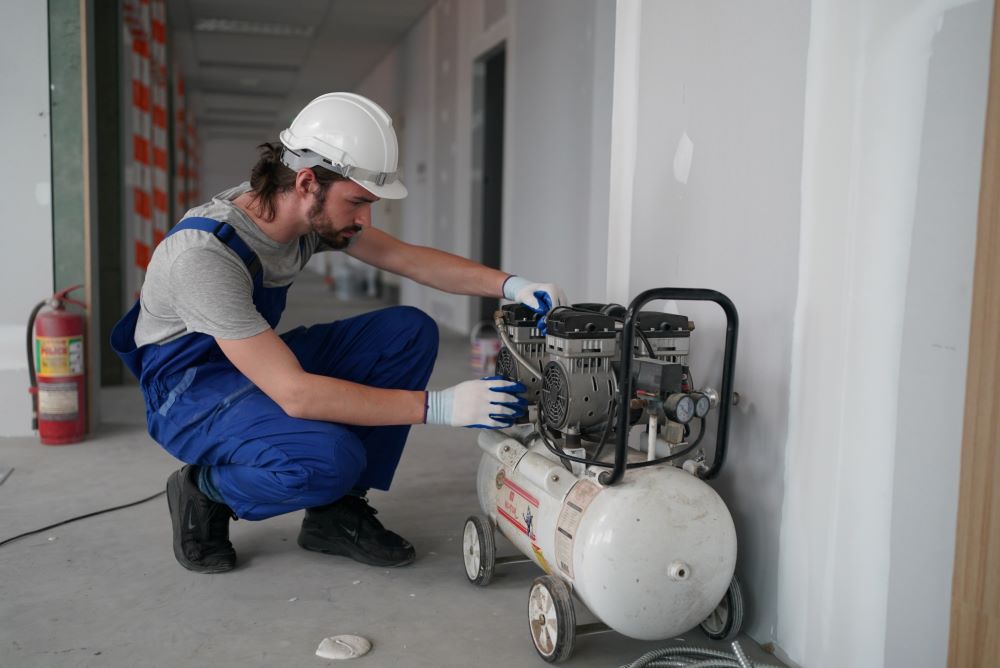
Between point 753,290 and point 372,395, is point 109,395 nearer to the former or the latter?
point 372,395

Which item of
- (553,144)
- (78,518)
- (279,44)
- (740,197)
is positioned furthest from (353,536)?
(279,44)

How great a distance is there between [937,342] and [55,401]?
294cm

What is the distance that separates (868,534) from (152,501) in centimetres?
198

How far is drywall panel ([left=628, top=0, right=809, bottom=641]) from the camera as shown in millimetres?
1562

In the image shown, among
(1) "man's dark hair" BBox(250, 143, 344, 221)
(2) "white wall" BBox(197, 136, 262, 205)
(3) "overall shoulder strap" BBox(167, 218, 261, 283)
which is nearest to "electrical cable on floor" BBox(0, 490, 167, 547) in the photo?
(3) "overall shoulder strap" BBox(167, 218, 261, 283)

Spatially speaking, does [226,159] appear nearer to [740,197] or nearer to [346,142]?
[346,142]

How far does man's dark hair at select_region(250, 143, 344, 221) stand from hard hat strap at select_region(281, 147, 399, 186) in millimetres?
30

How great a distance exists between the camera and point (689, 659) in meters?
1.56

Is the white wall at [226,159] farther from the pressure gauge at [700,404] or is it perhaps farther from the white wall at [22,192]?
the pressure gauge at [700,404]

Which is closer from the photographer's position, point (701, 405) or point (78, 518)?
point (701, 405)

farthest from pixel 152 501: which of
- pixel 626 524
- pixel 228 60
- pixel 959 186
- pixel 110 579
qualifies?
pixel 228 60

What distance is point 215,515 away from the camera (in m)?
2.03

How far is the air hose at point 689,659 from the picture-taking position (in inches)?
59.0

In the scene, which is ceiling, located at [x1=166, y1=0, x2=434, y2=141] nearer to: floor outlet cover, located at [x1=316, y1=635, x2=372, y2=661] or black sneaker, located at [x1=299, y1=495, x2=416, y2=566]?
black sneaker, located at [x1=299, y1=495, x2=416, y2=566]
